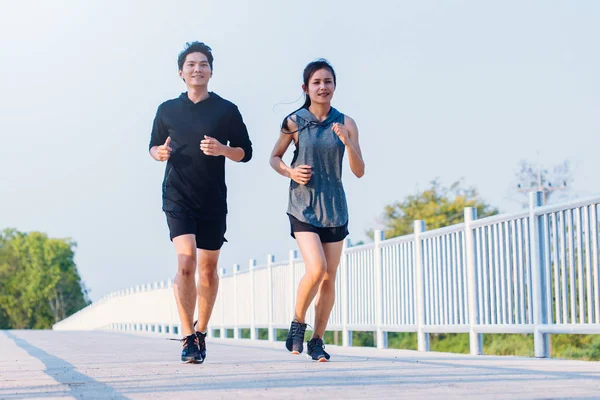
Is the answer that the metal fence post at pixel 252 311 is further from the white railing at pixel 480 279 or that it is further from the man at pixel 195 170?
the man at pixel 195 170

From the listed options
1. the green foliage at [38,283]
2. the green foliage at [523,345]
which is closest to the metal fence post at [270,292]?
the green foliage at [523,345]

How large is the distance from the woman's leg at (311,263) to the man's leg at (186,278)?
0.74 meters

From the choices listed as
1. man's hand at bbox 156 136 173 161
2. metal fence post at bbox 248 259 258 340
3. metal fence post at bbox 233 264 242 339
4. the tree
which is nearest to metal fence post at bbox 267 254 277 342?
metal fence post at bbox 248 259 258 340

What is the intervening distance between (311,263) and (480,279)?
3.48m

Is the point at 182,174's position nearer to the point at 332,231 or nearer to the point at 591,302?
the point at 332,231

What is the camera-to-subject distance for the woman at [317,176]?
308 inches

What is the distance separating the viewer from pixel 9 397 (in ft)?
16.7

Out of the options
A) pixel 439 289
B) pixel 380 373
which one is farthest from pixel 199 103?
pixel 439 289

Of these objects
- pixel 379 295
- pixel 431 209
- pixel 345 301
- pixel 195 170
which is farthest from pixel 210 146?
pixel 431 209

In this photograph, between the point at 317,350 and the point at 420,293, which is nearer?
the point at 317,350

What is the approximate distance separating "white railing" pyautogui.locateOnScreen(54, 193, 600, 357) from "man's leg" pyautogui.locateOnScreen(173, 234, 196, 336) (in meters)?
3.04

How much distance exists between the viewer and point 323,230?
26.0 ft

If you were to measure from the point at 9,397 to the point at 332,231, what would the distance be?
328 centimetres

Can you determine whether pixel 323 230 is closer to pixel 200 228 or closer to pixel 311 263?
pixel 311 263
